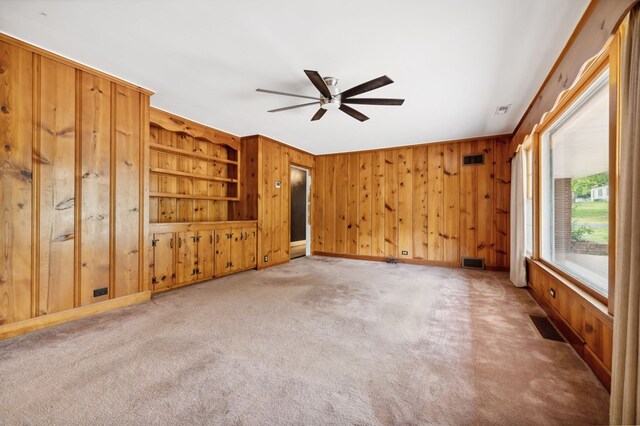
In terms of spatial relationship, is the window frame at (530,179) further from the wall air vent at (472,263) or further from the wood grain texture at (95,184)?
the wood grain texture at (95,184)

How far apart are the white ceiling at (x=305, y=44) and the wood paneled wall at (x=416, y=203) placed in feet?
6.11

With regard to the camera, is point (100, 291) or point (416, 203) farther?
point (416, 203)

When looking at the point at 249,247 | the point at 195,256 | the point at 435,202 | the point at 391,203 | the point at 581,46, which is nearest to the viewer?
the point at 581,46

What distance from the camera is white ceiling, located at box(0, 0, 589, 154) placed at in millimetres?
1954

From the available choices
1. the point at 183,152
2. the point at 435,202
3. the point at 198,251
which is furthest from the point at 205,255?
the point at 435,202

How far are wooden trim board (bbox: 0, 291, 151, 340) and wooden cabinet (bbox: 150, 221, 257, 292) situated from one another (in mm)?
373

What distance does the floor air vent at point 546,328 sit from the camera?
238cm

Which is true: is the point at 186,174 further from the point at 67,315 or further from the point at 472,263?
the point at 472,263

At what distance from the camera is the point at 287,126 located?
15.1 ft

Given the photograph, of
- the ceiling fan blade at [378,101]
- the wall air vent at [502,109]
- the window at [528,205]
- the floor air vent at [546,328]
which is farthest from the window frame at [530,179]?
the ceiling fan blade at [378,101]

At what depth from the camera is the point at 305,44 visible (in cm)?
235

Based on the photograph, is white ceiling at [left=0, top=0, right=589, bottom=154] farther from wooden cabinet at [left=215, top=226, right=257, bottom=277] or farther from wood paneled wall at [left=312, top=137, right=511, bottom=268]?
wooden cabinet at [left=215, top=226, right=257, bottom=277]

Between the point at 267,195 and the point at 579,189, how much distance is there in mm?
4504

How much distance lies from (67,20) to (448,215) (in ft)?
19.4
